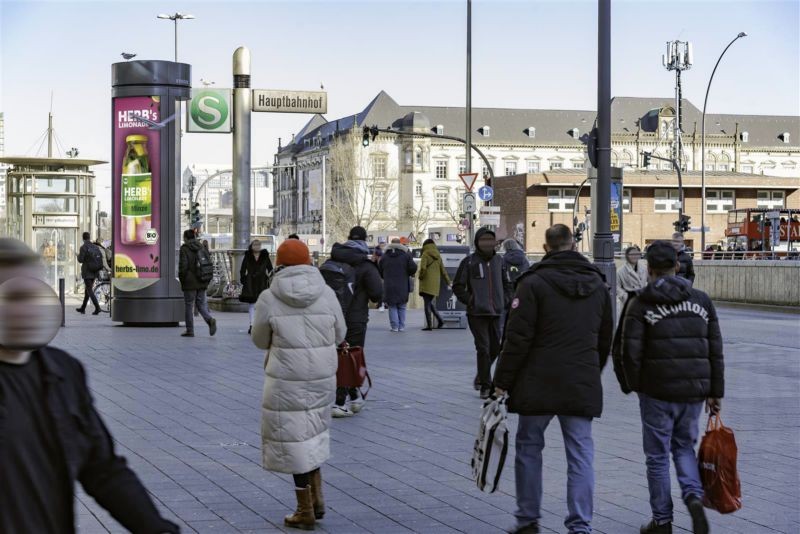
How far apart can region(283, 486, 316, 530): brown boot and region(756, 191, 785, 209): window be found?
3734 inches

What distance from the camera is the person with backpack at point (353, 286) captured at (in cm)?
1056

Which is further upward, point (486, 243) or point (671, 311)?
point (486, 243)

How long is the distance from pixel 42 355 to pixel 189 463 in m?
5.27

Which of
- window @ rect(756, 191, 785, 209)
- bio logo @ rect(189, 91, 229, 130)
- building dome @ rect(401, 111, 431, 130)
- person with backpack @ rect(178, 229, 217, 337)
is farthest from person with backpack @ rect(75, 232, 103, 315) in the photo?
building dome @ rect(401, 111, 431, 130)

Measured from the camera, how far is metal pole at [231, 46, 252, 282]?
2548 cm

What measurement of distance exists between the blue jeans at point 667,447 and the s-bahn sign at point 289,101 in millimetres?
19480

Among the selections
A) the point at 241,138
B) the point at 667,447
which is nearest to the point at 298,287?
the point at 667,447

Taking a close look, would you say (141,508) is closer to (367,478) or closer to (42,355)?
(42,355)

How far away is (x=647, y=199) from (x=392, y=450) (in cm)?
8668

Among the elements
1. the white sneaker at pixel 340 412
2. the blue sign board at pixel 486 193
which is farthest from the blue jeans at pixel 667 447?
the blue sign board at pixel 486 193

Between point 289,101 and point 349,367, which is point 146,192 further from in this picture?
point 349,367

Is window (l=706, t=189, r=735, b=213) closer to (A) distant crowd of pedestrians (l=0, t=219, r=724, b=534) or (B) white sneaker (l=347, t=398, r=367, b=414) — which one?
(B) white sneaker (l=347, t=398, r=367, b=414)

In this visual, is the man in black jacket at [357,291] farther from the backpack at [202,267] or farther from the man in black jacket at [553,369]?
the backpack at [202,267]

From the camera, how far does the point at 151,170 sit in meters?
21.7
